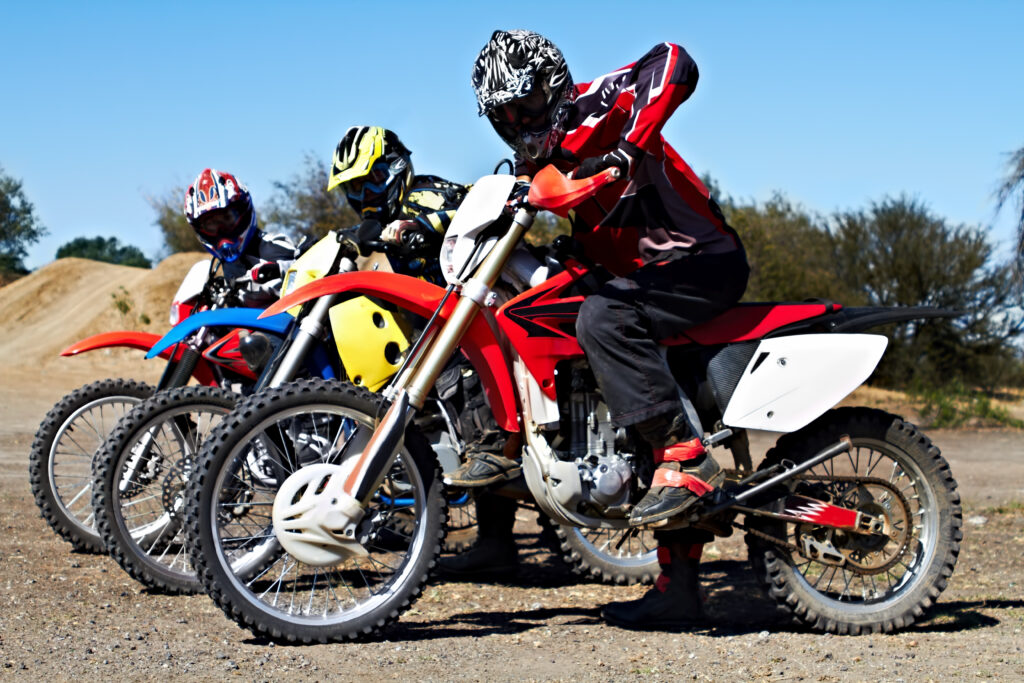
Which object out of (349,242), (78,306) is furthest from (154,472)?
(78,306)

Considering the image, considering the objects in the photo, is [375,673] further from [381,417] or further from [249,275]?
[249,275]

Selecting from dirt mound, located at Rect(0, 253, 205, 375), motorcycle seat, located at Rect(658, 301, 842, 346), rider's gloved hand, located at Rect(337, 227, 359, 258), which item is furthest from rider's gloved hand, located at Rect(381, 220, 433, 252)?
dirt mound, located at Rect(0, 253, 205, 375)

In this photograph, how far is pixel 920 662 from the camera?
4.17 meters

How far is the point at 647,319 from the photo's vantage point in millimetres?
4496

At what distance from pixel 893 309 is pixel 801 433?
674 mm

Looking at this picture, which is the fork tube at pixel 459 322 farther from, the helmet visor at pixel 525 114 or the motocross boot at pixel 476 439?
the motocross boot at pixel 476 439

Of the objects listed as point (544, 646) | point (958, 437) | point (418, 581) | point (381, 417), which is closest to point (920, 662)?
point (544, 646)

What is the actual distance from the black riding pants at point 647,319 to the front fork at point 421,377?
393 millimetres

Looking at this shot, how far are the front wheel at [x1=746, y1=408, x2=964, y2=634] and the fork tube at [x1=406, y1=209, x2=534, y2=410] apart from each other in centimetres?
140

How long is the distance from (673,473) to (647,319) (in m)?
0.61

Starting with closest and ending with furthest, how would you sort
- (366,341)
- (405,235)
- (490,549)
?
(405,235) → (366,341) → (490,549)

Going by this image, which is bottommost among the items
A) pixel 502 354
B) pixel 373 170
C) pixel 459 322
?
pixel 502 354

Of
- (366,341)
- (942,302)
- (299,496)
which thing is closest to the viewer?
(299,496)

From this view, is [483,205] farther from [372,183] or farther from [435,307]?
[372,183]
